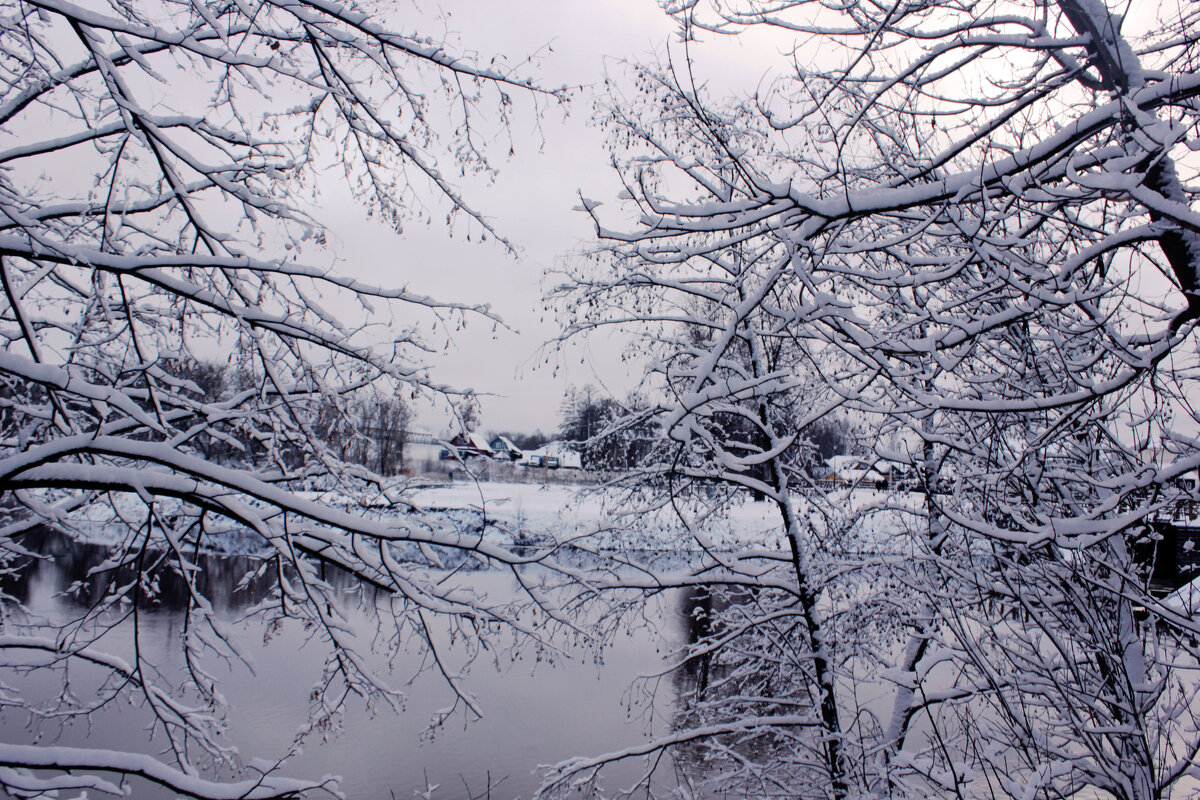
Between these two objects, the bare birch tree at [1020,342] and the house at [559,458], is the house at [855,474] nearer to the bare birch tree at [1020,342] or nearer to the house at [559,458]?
the bare birch tree at [1020,342]

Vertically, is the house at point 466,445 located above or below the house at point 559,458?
below

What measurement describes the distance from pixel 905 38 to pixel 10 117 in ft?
14.2

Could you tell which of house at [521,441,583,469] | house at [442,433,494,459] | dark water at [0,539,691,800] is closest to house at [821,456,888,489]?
dark water at [0,539,691,800]

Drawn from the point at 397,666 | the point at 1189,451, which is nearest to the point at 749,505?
the point at 397,666

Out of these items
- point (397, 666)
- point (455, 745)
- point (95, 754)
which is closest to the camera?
point (95, 754)

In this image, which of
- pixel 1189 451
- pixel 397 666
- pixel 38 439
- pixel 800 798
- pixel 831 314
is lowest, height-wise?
pixel 800 798

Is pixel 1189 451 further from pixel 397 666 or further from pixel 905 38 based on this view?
pixel 397 666

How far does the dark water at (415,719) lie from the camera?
29.9 ft

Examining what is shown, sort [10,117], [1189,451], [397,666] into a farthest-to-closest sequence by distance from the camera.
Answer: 1. [397,666]
2. [10,117]
3. [1189,451]

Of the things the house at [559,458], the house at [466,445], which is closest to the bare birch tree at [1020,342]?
the house at [466,445]

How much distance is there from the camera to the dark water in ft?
29.9

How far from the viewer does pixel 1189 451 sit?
3.24 metres

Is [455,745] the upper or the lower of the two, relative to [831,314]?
lower

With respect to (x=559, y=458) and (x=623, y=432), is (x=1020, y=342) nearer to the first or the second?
(x=623, y=432)
